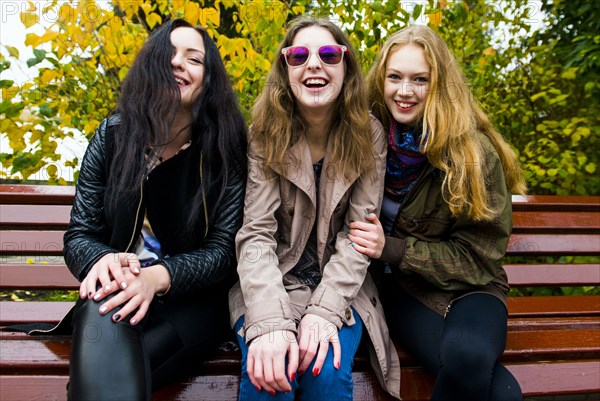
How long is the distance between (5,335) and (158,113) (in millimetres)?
1085

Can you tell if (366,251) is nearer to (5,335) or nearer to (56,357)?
(56,357)

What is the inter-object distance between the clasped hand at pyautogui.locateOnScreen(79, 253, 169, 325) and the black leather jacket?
5.5 inches

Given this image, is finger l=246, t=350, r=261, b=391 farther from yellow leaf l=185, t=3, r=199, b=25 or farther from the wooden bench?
yellow leaf l=185, t=3, r=199, b=25

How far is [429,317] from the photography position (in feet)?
7.16

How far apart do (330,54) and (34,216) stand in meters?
1.76

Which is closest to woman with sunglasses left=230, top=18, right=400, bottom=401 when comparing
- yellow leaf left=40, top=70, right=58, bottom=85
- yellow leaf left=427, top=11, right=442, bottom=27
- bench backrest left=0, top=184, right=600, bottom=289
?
bench backrest left=0, top=184, right=600, bottom=289

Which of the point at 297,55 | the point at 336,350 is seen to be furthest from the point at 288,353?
the point at 297,55

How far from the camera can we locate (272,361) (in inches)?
71.2

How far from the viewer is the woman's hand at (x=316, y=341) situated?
6.16 feet

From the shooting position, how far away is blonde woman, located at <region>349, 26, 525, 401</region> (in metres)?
2.12

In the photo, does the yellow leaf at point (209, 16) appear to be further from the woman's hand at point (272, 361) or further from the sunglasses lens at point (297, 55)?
the woman's hand at point (272, 361)

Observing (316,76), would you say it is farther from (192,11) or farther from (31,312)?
(31,312)

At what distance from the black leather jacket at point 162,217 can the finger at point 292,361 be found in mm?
454

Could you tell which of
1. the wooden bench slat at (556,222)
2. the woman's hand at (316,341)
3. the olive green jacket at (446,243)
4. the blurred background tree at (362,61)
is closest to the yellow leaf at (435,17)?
the blurred background tree at (362,61)
